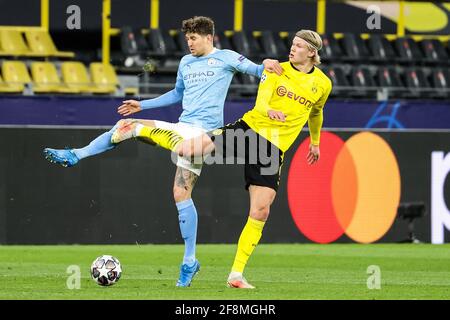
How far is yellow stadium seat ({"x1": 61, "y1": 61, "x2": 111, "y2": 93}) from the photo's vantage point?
71.3ft

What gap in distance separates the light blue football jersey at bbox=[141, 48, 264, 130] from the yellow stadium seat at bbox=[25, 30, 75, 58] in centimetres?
Answer: 1234

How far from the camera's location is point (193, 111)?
35.4ft

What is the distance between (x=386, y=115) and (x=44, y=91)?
5.80 meters

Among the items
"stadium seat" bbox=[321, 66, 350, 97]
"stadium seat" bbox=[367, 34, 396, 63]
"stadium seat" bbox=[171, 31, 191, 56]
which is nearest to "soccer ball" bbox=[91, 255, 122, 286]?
"stadium seat" bbox=[321, 66, 350, 97]

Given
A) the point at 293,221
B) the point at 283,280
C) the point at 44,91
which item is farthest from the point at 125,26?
the point at 283,280

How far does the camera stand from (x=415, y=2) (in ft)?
89.4

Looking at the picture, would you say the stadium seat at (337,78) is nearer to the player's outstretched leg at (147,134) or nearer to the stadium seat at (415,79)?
the stadium seat at (415,79)

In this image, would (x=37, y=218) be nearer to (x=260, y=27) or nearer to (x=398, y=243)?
(x=398, y=243)

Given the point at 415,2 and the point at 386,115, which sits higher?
the point at 415,2

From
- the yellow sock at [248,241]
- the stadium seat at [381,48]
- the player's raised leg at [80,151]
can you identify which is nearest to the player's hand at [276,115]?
the yellow sock at [248,241]

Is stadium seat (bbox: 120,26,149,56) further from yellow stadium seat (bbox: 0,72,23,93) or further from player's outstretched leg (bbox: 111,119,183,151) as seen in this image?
player's outstretched leg (bbox: 111,119,183,151)

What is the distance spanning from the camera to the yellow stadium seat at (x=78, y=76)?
21737mm

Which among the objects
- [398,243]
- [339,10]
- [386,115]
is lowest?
[398,243]

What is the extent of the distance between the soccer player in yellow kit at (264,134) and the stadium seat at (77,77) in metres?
11.2
